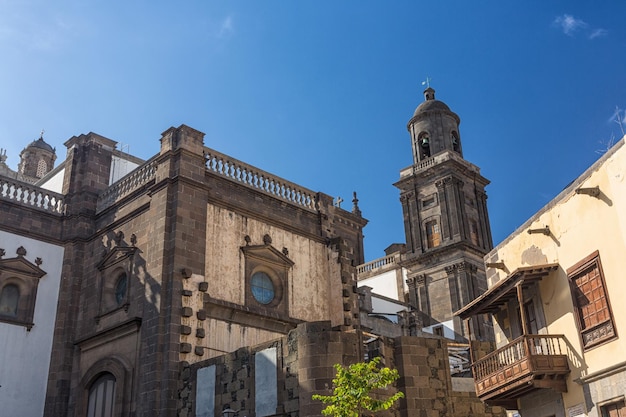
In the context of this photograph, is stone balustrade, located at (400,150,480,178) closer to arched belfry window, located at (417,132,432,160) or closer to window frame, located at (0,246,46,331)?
arched belfry window, located at (417,132,432,160)

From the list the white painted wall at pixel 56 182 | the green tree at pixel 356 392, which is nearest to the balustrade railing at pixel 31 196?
the white painted wall at pixel 56 182

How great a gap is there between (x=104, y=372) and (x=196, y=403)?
161 inches

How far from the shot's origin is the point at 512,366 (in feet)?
51.4

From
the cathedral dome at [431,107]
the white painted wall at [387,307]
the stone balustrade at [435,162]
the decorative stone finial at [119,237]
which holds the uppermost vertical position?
the cathedral dome at [431,107]

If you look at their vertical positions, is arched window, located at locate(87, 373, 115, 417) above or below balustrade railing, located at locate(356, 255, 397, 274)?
below

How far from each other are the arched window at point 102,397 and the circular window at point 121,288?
2330 millimetres

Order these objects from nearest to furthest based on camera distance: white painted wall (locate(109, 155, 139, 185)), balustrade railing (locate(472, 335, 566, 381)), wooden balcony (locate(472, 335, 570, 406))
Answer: wooden balcony (locate(472, 335, 570, 406)), balustrade railing (locate(472, 335, 566, 381)), white painted wall (locate(109, 155, 139, 185))

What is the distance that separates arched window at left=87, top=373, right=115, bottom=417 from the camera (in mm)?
21234

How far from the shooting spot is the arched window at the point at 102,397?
69.7 feet

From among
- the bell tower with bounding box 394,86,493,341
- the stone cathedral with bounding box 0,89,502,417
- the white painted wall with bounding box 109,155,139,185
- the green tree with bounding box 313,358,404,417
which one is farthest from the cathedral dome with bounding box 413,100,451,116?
the green tree with bounding box 313,358,404,417

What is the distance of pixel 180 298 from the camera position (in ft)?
67.1

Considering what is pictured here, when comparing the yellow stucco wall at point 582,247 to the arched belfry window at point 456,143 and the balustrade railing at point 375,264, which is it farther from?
the arched belfry window at point 456,143

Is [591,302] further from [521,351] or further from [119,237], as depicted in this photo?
[119,237]

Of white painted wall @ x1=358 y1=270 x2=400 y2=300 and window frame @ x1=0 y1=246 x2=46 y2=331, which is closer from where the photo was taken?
window frame @ x1=0 y1=246 x2=46 y2=331
